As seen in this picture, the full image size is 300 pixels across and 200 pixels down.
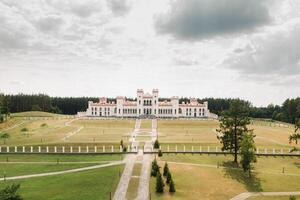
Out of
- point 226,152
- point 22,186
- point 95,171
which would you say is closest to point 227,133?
point 226,152

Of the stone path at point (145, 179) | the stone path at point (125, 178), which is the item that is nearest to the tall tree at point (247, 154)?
the stone path at point (145, 179)

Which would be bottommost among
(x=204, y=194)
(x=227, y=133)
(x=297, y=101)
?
(x=204, y=194)

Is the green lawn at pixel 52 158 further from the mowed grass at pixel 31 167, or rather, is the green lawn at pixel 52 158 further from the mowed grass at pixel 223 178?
the mowed grass at pixel 223 178

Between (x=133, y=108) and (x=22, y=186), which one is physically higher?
(x=133, y=108)

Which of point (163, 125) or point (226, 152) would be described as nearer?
Result: point (226, 152)

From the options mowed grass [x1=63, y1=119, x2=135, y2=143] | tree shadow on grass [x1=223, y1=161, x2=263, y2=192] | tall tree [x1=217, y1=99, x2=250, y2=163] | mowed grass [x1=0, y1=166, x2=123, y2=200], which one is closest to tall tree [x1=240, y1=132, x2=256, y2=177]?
tree shadow on grass [x1=223, y1=161, x2=263, y2=192]

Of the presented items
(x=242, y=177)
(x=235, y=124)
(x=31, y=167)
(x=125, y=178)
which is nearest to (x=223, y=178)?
(x=242, y=177)

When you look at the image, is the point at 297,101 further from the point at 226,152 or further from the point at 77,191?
the point at 77,191

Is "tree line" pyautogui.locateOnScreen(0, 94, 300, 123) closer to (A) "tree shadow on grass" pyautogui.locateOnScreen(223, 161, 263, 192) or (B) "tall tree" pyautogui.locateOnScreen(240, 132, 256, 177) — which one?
(A) "tree shadow on grass" pyautogui.locateOnScreen(223, 161, 263, 192)
